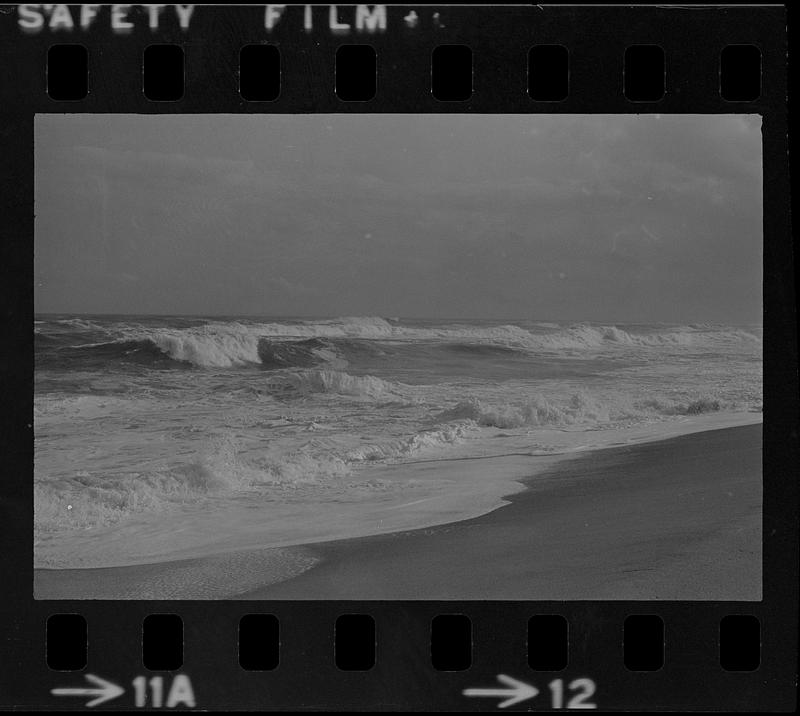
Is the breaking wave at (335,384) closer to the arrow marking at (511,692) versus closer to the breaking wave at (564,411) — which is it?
the breaking wave at (564,411)

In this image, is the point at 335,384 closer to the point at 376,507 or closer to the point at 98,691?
the point at 376,507

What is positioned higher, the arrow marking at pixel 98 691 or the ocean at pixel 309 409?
the ocean at pixel 309 409

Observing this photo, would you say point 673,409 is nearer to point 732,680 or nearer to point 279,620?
point 732,680

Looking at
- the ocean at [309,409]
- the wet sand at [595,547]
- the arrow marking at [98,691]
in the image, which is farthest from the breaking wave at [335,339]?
the arrow marking at [98,691]

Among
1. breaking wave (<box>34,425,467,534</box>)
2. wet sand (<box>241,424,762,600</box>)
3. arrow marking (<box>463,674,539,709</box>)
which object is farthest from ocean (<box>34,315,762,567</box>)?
arrow marking (<box>463,674,539,709</box>)

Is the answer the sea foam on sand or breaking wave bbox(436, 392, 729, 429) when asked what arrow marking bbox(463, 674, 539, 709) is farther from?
breaking wave bbox(436, 392, 729, 429)

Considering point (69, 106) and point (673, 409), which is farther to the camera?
point (673, 409)

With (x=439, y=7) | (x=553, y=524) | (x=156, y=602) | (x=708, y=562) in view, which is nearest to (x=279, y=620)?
(x=156, y=602)
